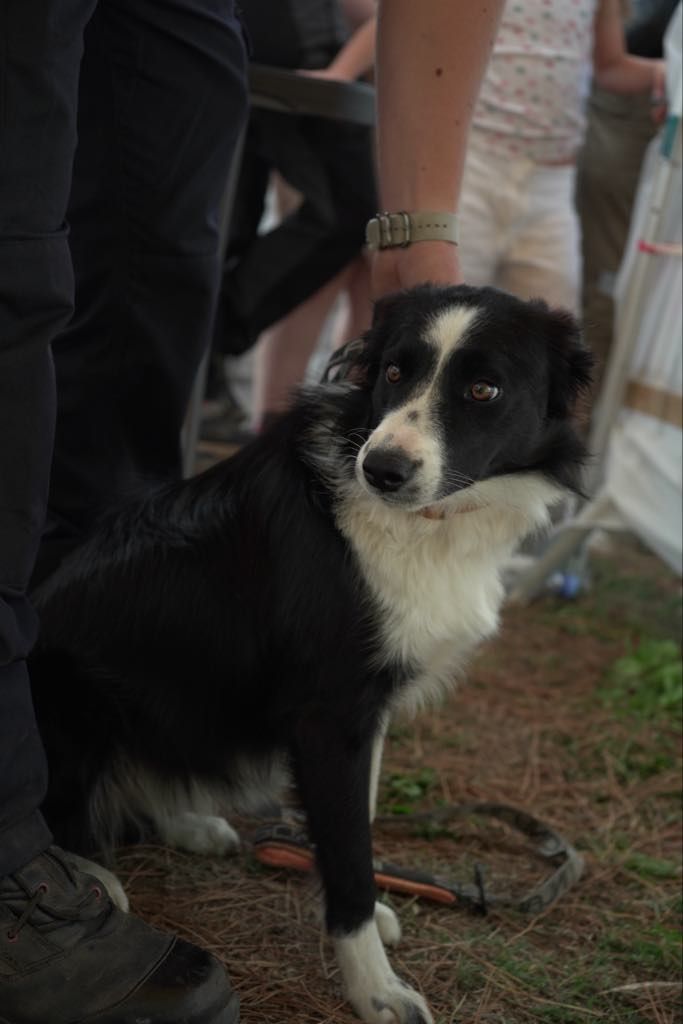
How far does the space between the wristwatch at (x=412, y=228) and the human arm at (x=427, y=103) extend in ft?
0.04

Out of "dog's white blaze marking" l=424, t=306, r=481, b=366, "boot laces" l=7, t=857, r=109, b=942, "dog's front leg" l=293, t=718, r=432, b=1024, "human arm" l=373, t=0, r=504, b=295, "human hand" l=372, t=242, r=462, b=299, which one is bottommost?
"dog's front leg" l=293, t=718, r=432, b=1024

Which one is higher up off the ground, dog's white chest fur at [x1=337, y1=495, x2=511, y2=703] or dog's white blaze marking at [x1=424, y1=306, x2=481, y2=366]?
dog's white blaze marking at [x1=424, y1=306, x2=481, y2=366]

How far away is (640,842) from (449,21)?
158 cm

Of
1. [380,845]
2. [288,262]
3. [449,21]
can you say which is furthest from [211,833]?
[288,262]

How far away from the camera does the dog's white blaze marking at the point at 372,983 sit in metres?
1.54

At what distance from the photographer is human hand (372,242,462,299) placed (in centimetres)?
181

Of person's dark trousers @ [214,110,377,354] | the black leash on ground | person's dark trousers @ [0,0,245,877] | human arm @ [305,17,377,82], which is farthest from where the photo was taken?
person's dark trousers @ [214,110,377,354]

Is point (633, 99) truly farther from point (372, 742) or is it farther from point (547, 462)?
point (372, 742)

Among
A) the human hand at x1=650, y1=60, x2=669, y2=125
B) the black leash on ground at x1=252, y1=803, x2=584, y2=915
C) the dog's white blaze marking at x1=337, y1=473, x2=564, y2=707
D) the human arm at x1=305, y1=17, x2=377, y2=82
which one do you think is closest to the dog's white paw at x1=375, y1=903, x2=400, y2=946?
the black leash on ground at x1=252, y1=803, x2=584, y2=915

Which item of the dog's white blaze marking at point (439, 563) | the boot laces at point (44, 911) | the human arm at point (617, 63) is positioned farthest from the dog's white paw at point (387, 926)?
the human arm at point (617, 63)

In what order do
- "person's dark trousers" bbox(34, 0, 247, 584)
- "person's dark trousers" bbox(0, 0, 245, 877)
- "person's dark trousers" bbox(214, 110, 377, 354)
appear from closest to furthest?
1. "person's dark trousers" bbox(0, 0, 245, 877)
2. "person's dark trousers" bbox(34, 0, 247, 584)
3. "person's dark trousers" bbox(214, 110, 377, 354)

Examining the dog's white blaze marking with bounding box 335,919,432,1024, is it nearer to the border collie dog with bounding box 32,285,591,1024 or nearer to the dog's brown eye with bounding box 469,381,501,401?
the border collie dog with bounding box 32,285,591,1024

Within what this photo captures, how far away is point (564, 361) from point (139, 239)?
762 mm

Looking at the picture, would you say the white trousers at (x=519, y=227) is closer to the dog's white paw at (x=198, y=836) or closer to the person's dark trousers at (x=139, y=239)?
the person's dark trousers at (x=139, y=239)
